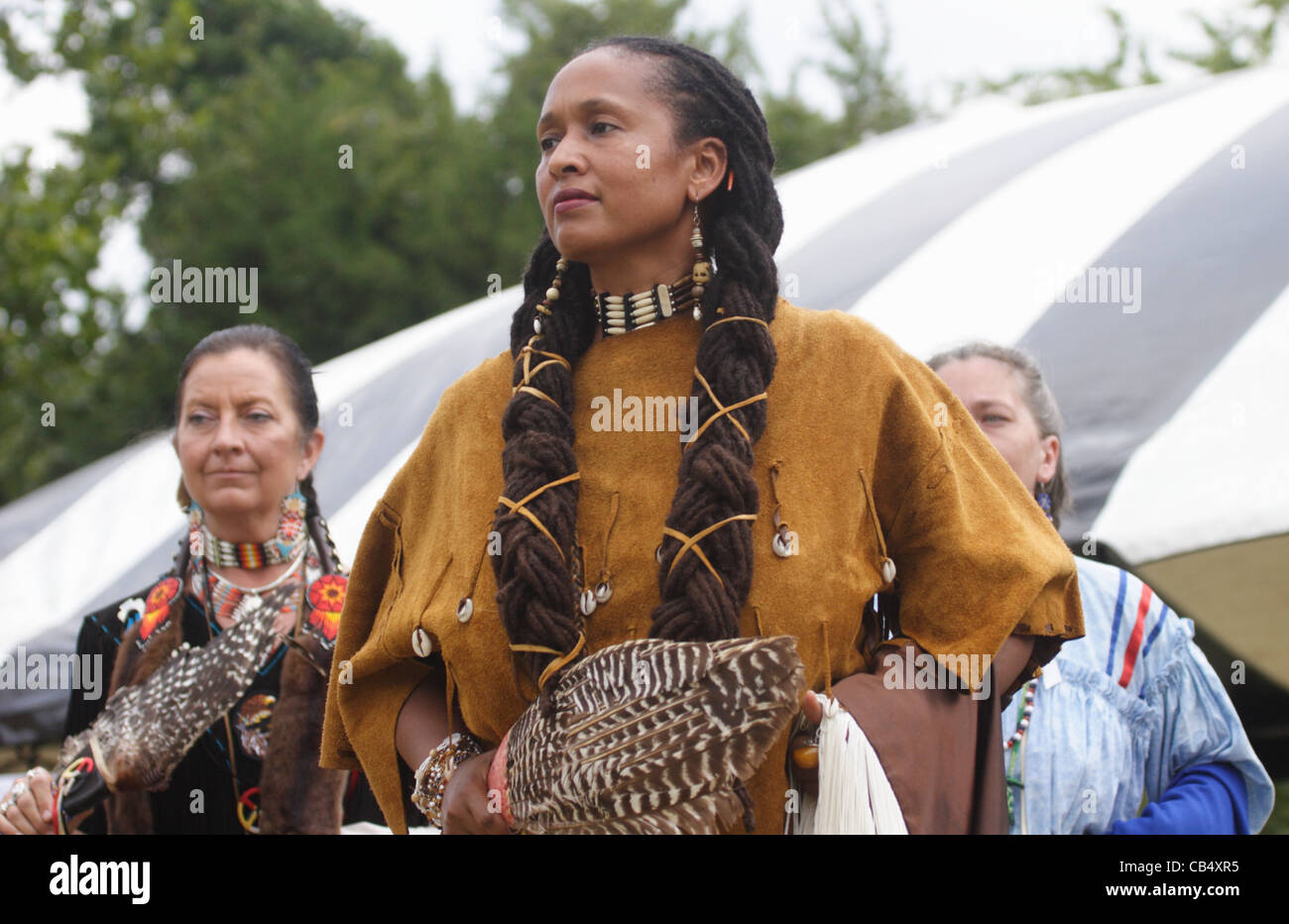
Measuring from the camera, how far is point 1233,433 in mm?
3930

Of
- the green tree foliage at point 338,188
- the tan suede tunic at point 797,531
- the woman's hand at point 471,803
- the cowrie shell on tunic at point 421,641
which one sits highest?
the green tree foliage at point 338,188

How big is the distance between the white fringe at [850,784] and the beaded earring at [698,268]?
61 cm

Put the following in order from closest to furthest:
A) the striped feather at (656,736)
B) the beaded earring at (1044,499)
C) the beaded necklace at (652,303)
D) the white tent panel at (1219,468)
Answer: the striped feather at (656,736) → the beaded necklace at (652,303) → the beaded earring at (1044,499) → the white tent panel at (1219,468)

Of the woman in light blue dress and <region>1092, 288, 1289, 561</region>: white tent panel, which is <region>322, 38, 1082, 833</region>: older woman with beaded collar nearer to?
the woman in light blue dress

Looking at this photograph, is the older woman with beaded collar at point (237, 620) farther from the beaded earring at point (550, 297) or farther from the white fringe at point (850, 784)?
the white fringe at point (850, 784)

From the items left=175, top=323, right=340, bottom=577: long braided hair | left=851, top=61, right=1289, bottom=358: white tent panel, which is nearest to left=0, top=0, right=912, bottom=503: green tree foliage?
left=851, top=61, right=1289, bottom=358: white tent panel

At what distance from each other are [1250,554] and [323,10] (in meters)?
19.5

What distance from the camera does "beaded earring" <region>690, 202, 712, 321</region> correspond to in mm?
1961

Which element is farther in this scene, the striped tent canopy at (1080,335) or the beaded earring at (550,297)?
the striped tent canopy at (1080,335)

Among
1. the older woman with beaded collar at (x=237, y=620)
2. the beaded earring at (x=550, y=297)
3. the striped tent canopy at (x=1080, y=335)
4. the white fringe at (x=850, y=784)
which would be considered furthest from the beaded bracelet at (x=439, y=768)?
the striped tent canopy at (x=1080, y=335)

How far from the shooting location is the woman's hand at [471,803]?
178 centimetres

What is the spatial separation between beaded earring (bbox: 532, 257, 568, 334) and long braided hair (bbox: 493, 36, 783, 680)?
10 millimetres
